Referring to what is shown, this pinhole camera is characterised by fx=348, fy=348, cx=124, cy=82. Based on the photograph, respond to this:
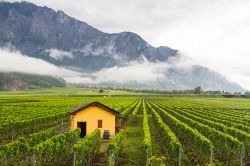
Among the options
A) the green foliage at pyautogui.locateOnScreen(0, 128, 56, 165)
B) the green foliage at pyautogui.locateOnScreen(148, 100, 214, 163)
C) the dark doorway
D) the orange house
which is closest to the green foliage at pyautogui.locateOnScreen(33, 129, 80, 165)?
the green foliage at pyautogui.locateOnScreen(0, 128, 56, 165)

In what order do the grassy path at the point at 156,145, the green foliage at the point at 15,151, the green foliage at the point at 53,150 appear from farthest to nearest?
the grassy path at the point at 156,145 → the green foliage at the point at 53,150 → the green foliage at the point at 15,151

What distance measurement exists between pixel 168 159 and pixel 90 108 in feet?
54.9

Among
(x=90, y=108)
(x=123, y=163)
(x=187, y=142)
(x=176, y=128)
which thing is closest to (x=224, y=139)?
(x=187, y=142)

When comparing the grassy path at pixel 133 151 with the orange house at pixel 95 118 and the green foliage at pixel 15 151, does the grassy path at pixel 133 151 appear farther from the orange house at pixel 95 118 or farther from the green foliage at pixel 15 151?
the green foliage at pixel 15 151

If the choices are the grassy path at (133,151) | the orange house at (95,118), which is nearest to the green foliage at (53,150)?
the grassy path at (133,151)

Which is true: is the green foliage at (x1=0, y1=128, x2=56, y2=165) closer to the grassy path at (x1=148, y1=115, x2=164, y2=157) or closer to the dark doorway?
the grassy path at (x1=148, y1=115, x2=164, y2=157)

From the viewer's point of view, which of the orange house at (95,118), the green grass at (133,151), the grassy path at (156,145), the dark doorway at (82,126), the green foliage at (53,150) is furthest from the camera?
the dark doorway at (82,126)

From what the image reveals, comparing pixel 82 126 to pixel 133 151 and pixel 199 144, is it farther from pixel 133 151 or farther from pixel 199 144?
pixel 199 144

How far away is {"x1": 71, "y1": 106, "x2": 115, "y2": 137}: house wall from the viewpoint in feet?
141

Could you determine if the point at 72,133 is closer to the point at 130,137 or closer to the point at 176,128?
the point at 130,137

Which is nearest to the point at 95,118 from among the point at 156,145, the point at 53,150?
the point at 156,145

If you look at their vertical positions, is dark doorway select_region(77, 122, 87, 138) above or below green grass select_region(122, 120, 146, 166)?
above

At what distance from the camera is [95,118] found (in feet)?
141

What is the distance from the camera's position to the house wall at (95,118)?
42.9 metres
